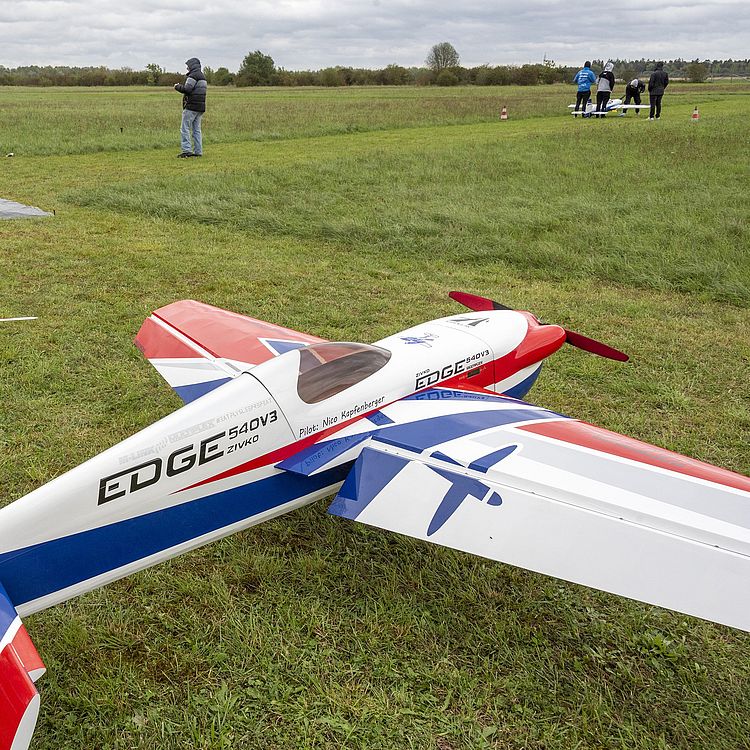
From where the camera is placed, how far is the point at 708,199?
→ 12.7 m

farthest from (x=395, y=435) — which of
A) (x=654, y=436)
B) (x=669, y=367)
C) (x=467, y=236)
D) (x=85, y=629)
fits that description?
(x=467, y=236)

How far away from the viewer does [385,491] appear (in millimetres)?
3861

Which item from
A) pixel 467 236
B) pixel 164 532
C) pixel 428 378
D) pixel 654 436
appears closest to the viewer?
pixel 164 532

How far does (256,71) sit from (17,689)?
80.5m

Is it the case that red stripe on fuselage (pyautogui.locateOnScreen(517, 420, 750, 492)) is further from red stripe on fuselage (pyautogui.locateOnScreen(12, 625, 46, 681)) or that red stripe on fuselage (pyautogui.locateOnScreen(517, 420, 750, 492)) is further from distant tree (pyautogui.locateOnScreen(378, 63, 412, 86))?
distant tree (pyautogui.locateOnScreen(378, 63, 412, 86))

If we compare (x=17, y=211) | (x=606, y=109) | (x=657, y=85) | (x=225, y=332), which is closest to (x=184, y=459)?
(x=225, y=332)

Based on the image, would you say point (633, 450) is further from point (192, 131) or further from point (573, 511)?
point (192, 131)

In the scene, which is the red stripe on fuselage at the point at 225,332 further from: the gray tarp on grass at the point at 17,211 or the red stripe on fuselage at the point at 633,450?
the gray tarp on grass at the point at 17,211

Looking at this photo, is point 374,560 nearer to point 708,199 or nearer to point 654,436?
point 654,436

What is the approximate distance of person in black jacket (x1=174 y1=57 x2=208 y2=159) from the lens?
60.2 ft

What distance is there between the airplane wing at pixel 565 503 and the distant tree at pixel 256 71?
242 ft

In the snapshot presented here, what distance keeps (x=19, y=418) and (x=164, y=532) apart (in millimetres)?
3030

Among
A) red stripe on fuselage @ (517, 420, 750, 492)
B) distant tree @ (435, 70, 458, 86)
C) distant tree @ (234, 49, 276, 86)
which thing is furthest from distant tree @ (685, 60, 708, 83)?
red stripe on fuselage @ (517, 420, 750, 492)

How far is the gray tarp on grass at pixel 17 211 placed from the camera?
13000 mm
